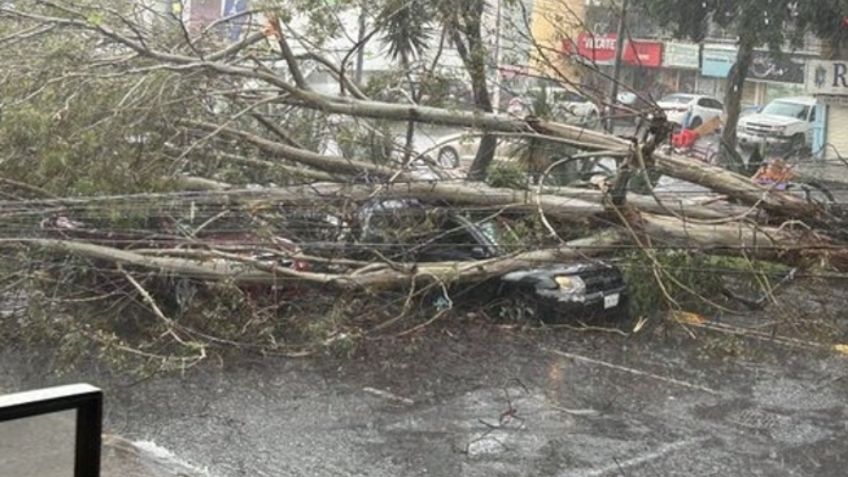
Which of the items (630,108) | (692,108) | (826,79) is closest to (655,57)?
(692,108)

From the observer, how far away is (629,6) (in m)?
7.91

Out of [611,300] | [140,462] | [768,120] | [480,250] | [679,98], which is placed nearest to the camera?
[140,462]

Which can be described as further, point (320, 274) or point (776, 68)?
point (776, 68)

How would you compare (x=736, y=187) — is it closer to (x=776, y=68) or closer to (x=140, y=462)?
(x=140, y=462)

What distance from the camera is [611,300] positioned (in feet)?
21.4

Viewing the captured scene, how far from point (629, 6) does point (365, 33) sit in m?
2.18

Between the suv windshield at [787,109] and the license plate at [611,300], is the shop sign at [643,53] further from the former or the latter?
the license plate at [611,300]

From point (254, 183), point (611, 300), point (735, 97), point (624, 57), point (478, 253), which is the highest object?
point (624, 57)

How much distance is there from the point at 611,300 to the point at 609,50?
81.2 inches

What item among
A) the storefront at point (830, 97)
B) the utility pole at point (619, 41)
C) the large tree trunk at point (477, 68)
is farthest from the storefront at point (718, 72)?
the large tree trunk at point (477, 68)

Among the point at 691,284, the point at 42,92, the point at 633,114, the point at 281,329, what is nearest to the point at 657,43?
the point at 633,114

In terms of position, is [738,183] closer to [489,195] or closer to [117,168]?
[489,195]

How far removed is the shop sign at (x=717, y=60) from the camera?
8.94 m

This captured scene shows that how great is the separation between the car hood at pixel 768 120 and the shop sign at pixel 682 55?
0.76 meters
